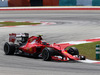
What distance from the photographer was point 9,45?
14359 millimetres

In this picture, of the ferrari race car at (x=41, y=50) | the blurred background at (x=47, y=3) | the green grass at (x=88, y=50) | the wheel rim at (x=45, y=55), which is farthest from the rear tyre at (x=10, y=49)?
the blurred background at (x=47, y=3)

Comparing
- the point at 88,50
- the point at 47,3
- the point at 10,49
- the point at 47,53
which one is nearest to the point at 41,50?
the point at 47,53

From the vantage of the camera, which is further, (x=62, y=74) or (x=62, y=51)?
(x=62, y=51)

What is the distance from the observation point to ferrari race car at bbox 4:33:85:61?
1243 cm

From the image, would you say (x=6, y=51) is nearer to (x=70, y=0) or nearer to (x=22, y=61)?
(x=22, y=61)

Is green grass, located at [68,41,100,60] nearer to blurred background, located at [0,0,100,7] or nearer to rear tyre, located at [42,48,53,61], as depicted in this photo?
rear tyre, located at [42,48,53,61]

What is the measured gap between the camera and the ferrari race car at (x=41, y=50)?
40.8ft

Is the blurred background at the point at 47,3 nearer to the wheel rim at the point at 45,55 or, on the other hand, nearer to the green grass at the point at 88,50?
the green grass at the point at 88,50

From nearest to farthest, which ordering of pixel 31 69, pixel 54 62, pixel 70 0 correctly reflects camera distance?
pixel 31 69 < pixel 54 62 < pixel 70 0

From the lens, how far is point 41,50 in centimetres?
1331

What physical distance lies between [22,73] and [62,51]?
2.96m

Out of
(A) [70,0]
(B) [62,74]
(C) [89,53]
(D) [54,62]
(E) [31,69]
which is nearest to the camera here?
(B) [62,74]

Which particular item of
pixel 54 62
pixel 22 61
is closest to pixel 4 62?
pixel 22 61

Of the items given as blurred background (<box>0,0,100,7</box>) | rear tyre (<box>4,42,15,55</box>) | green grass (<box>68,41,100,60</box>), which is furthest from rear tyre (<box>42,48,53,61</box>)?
blurred background (<box>0,0,100,7</box>)
